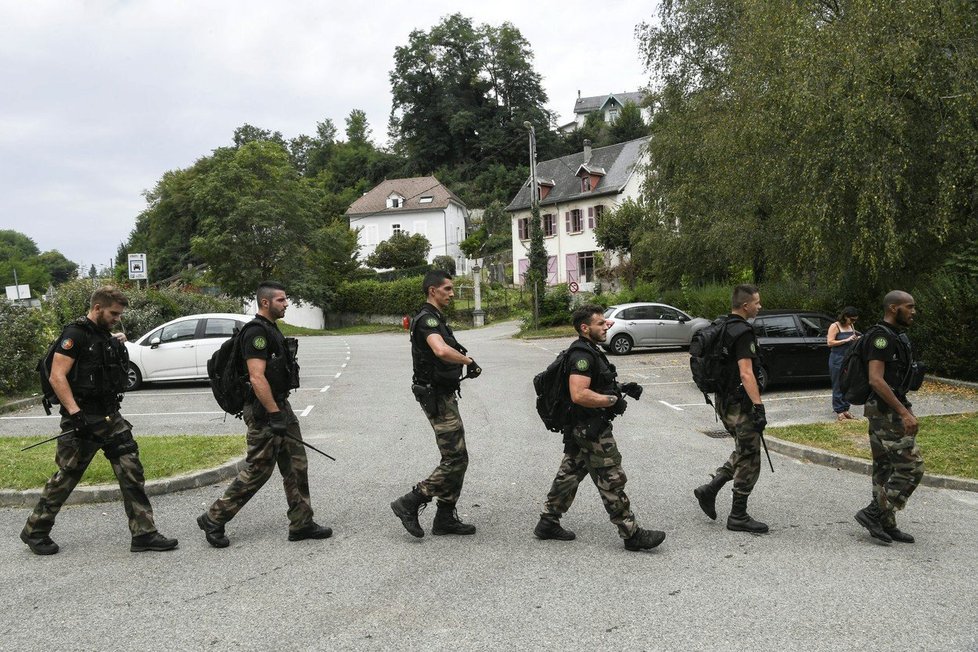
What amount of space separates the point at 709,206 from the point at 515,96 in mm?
57428

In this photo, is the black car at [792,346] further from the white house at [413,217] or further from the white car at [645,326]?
the white house at [413,217]

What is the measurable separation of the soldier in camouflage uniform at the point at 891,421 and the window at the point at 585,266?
4400cm

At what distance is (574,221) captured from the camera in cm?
5100

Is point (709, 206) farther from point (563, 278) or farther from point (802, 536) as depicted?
point (563, 278)

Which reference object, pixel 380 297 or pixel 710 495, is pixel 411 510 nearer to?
pixel 710 495

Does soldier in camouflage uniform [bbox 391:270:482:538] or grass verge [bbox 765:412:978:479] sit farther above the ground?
soldier in camouflage uniform [bbox 391:270:482:538]

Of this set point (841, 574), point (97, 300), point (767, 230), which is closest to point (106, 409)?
point (97, 300)

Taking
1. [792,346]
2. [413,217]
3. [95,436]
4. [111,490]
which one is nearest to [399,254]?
[413,217]

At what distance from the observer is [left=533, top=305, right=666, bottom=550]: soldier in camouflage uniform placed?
531cm

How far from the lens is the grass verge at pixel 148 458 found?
741 centimetres

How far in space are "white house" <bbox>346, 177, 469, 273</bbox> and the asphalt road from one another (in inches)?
2237

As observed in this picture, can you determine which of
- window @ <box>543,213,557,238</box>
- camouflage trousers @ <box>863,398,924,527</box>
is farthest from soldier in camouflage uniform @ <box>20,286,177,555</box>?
window @ <box>543,213,557,238</box>

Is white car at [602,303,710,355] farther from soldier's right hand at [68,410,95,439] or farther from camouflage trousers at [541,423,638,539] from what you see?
soldier's right hand at [68,410,95,439]

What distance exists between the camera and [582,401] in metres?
5.25
